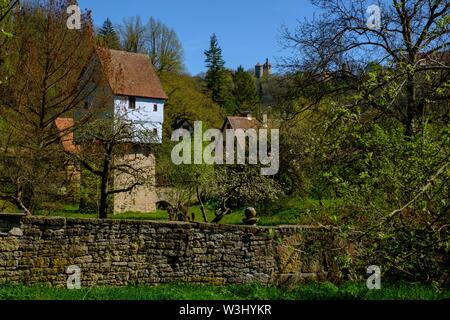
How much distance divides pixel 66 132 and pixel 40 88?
1884mm

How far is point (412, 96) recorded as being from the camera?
47.6 ft

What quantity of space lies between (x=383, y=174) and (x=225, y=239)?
194 inches

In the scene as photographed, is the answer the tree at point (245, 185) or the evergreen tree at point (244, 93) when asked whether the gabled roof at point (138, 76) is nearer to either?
the tree at point (245, 185)

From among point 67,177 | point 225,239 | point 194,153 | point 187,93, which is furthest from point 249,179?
point 187,93

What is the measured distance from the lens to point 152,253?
39.8 ft

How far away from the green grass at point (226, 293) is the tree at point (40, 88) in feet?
27.1

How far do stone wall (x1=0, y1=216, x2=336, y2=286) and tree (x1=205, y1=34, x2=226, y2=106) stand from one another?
146ft

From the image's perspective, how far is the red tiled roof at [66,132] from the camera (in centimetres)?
1983

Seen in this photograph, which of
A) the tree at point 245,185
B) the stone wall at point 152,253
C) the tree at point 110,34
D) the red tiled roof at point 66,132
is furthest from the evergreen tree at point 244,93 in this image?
the stone wall at point 152,253

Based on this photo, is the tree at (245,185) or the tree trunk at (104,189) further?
the tree at (245,185)

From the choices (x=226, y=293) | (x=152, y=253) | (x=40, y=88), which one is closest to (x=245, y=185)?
(x=40, y=88)

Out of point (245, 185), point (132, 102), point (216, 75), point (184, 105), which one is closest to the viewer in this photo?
point (245, 185)

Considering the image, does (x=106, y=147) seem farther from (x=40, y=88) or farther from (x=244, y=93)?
(x=244, y=93)
